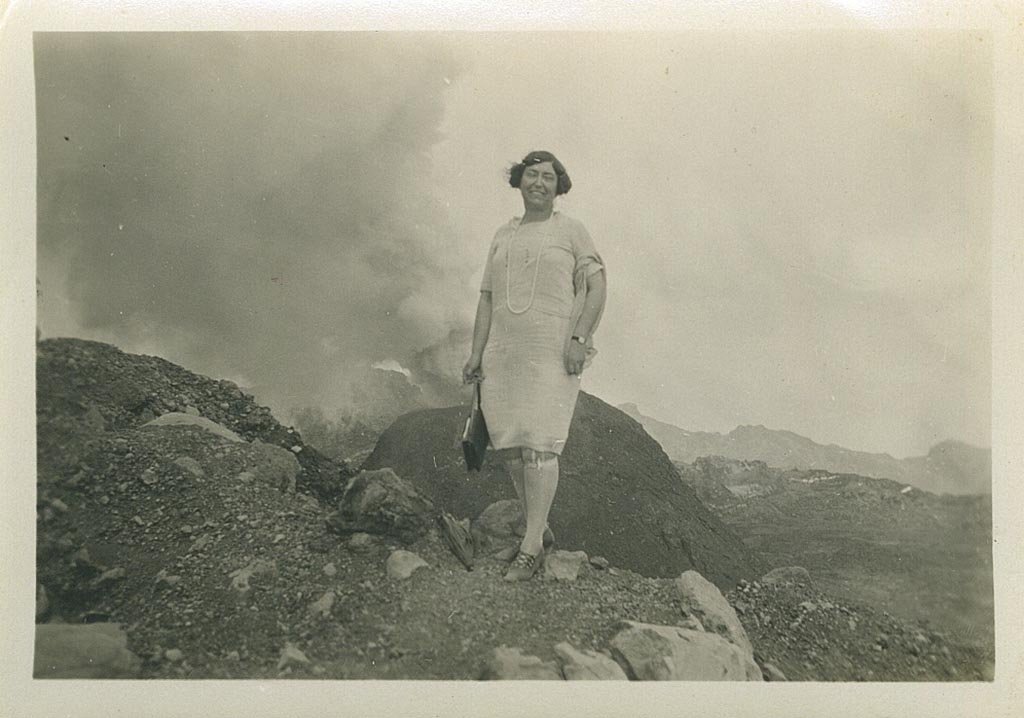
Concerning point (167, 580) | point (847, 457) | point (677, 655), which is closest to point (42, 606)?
point (167, 580)

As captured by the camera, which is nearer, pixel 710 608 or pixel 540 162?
pixel 710 608

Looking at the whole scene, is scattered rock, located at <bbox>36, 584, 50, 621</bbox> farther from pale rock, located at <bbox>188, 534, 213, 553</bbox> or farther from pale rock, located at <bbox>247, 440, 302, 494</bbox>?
pale rock, located at <bbox>247, 440, 302, 494</bbox>

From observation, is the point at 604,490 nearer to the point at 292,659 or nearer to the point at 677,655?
the point at 677,655

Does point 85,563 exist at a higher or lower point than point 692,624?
higher

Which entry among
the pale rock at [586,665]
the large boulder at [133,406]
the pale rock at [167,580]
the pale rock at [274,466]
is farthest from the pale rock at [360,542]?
the pale rock at [586,665]

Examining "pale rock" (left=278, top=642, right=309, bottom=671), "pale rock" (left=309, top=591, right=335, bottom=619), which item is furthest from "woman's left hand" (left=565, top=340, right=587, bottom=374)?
"pale rock" (left=278, top=642, right=309, bottom=671)
